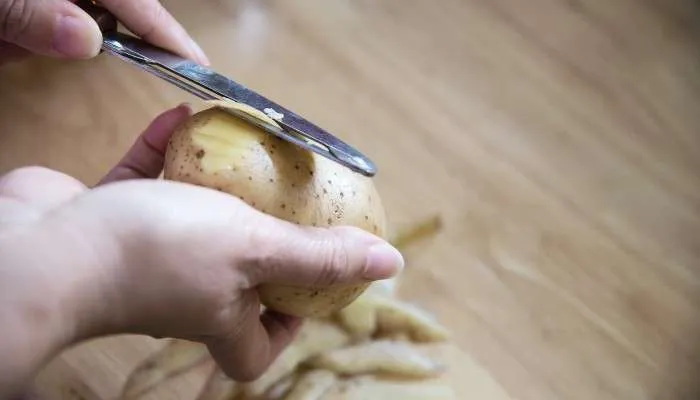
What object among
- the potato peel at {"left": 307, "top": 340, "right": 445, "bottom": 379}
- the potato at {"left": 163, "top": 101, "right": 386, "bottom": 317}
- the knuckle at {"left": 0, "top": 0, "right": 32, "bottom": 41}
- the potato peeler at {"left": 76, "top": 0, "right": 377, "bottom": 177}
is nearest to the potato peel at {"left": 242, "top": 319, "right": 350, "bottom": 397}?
the potato peel at {"left": 307, "top": 340, "right": 445, "bottom": 379}

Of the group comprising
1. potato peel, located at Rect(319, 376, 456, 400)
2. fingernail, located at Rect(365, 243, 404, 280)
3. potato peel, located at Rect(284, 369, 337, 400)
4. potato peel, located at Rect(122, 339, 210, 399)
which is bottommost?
potato peel, located at Rect(122, 339, 210, 399)

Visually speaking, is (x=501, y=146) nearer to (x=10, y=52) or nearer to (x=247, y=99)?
(x=247, y=99)

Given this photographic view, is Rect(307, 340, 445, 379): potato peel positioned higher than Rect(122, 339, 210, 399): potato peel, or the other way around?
Rect(307, 340, 445, 379): potato peel

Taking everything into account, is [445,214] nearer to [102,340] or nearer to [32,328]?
[102,340]

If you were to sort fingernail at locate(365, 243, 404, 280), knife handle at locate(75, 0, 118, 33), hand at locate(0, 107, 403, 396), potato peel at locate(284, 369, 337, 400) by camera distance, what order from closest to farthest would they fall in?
hand at locate(0, 107, 403, 396) → fingernail at locate(365, 243, 404, 280) → knife handle at locate(75, 0, 118, 33) → potato peel at locate(284, 369, 337, 400)

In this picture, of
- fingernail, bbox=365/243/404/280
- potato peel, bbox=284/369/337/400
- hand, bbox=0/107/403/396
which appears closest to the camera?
hand, bbox=0/107/403/396

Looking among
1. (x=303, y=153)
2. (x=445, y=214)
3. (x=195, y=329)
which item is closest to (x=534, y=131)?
(x=445, y=214)

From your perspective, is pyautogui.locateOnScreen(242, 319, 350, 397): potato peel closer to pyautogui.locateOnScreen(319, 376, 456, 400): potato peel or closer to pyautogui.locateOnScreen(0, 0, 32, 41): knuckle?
pyautogui.locateOnScreen(319, 376, 456, 400): potato peel

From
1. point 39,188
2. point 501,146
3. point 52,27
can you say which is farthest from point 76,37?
point 501,146
